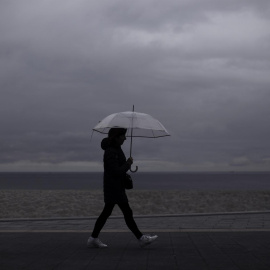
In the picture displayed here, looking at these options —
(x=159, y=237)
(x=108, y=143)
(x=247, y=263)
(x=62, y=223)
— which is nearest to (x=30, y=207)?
(x=62, y=223)

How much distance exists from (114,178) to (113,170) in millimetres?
176

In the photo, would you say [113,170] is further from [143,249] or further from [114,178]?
[143,249]

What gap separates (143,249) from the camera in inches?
320

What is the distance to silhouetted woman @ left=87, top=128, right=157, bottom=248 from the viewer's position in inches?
317

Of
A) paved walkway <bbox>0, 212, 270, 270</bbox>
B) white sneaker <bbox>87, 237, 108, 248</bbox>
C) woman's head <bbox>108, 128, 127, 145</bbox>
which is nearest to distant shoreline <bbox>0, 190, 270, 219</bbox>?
paved walkway <bbox>0, 212, 270, 270</bbox>

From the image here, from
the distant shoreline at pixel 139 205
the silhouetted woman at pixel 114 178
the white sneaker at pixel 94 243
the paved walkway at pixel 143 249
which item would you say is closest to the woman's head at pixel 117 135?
the silhouetted woman at pixel 114 178

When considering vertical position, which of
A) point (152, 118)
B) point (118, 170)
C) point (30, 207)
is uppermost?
point (152, 118)

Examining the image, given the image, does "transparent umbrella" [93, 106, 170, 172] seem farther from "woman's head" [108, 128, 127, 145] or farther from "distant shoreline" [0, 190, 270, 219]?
"distant shoreline" [0, 190, 270, 219]

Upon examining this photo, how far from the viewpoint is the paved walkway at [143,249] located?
22.3 feet

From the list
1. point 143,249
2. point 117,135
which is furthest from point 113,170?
point 143,249

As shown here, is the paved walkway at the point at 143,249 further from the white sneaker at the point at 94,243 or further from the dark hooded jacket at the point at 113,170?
the dark hooded jacket at the point at 113,170

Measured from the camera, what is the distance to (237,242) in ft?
28.9

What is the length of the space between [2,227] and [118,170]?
4473 mm

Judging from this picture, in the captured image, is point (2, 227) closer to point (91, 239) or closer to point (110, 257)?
point (91, 239)
